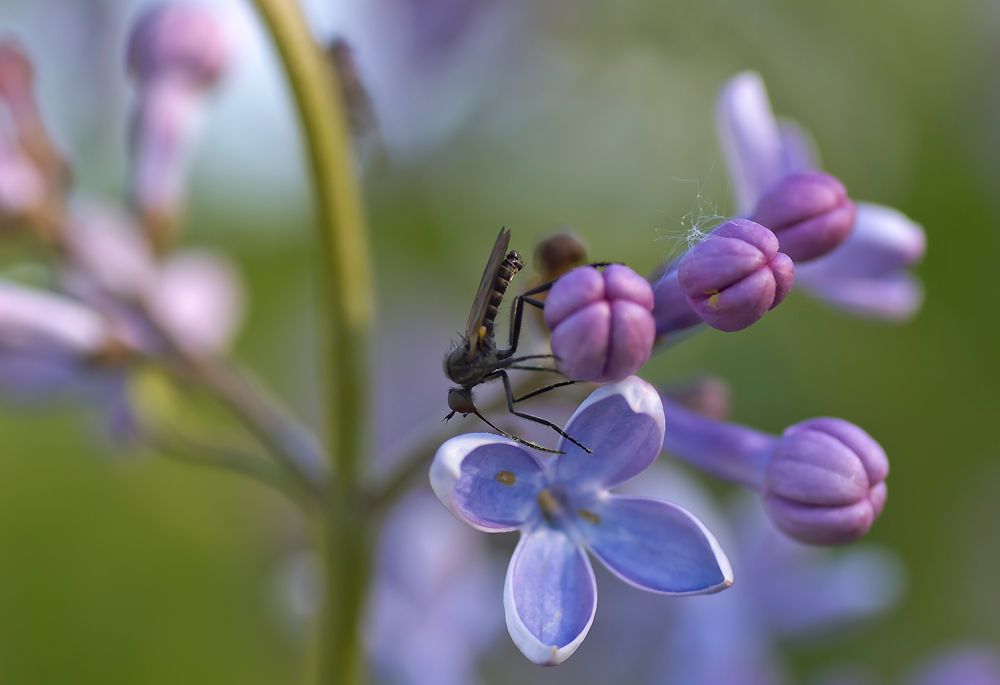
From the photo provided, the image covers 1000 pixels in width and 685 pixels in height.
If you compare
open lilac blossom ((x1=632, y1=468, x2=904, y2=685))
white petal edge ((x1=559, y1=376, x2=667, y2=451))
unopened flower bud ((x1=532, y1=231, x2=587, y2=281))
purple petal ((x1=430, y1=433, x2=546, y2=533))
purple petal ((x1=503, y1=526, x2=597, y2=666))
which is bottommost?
open lilac blossom ((x1=632, y1=468, x2=904, y2=685))

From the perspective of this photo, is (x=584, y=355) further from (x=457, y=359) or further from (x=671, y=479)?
(x=671, y=479)

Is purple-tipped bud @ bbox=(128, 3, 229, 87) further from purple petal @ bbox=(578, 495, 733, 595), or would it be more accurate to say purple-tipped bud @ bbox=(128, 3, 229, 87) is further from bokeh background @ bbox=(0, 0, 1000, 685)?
purple petal @ bbox=(578, 495, 733, 595)

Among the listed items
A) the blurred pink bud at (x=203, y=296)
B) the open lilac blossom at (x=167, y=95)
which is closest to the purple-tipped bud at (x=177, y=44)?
the open lilac blossom at (x=167, y=95)

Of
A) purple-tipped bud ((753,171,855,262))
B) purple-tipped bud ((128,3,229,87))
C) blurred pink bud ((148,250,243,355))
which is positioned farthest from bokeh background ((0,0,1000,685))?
purple-tipped bud ((753,171,855,262))

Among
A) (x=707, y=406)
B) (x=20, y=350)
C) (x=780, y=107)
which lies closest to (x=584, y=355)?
(x=707, y=406)

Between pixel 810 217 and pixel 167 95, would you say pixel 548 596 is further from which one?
pixel 167 95

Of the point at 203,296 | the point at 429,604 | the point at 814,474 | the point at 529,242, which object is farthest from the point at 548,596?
the point at 529,242

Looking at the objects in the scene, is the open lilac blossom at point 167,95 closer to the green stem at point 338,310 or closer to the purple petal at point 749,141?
the green stem at point 338,310
